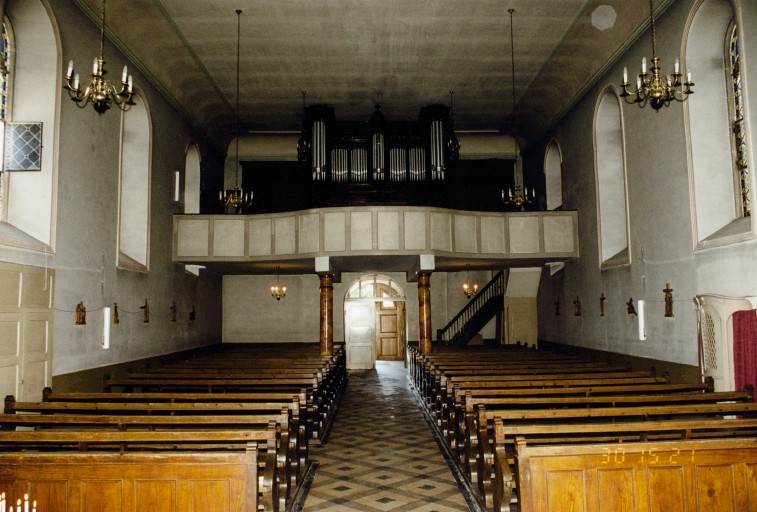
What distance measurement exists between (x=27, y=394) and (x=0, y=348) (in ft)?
2.85

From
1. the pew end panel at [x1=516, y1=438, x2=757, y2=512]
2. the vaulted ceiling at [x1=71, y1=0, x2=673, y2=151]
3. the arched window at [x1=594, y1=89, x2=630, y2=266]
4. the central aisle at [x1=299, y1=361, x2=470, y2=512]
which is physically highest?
the vaulted ceiling at [x1=71, y1=0, x2=673, y2=151]

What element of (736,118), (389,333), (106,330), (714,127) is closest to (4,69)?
(106,330)

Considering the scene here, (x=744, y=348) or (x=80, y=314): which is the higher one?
(x=80, y=314)

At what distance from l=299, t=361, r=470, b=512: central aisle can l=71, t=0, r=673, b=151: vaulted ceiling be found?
25.4ft

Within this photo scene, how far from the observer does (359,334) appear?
20734mm

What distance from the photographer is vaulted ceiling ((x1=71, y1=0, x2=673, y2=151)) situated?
10.9 m

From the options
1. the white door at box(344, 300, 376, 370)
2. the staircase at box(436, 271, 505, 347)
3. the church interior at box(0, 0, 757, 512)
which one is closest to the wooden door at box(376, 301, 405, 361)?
the white door at box(344, 300, 376, 370)

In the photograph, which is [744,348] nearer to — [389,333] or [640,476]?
[640,476]

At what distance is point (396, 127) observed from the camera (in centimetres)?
1633

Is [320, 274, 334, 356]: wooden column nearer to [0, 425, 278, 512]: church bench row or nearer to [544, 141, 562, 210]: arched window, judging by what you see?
[544, 141, 562, 210]: arched window

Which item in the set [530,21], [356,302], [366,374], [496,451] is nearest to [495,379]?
[496,451]

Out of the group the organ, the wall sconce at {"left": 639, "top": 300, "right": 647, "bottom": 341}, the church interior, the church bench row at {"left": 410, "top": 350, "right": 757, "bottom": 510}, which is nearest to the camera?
the church interior

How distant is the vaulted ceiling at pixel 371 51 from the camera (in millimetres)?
10938

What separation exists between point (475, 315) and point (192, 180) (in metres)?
9.93
